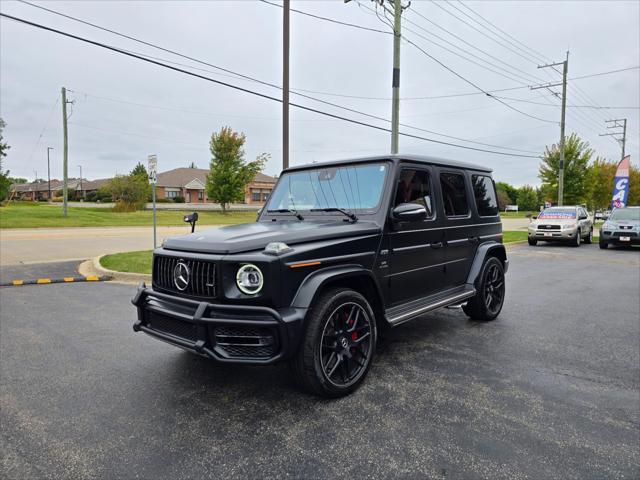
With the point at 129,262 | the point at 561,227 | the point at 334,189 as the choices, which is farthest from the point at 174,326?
the point at 561,227

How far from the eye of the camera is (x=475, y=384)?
11.5 feet

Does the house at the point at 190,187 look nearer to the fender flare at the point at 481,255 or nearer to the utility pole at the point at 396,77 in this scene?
the utility pole at the point at 396,77

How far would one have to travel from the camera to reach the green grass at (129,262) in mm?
9070

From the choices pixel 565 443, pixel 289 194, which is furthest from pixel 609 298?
pixel 289 194

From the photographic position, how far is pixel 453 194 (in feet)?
15.8

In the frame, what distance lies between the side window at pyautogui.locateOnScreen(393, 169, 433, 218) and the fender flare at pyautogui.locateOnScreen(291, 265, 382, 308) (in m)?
0.90

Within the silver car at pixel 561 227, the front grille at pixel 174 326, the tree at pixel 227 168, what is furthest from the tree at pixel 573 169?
the front grille at pixel 174 326

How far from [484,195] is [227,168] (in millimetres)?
36032

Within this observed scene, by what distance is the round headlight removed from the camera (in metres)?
2.86

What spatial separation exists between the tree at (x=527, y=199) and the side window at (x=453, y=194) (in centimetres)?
8375

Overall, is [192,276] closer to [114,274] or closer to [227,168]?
[114,274]

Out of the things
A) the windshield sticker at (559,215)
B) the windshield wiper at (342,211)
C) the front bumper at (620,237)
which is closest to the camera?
the windshield wiper at (342,211)

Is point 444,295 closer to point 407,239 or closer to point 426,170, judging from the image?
point 407,239

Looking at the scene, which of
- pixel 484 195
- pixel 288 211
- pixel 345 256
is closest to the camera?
pixel 345 256
